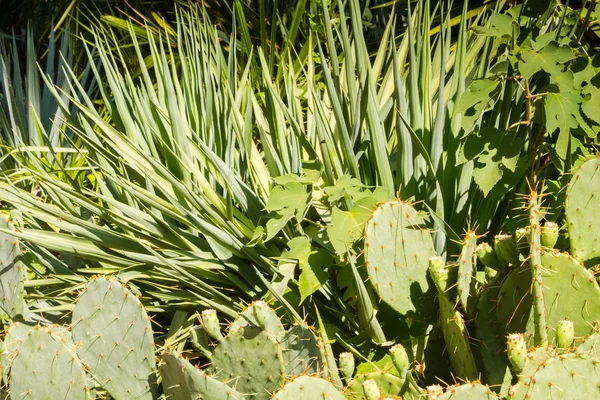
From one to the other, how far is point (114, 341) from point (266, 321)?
470mm

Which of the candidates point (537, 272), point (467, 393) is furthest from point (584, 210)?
point (467, 393)

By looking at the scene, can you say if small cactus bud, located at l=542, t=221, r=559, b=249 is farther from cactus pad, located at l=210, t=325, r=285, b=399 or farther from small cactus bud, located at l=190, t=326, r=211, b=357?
small cactus bud, located at l=190, t=326, r=211, b=357

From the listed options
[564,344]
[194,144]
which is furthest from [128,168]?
[564,344]

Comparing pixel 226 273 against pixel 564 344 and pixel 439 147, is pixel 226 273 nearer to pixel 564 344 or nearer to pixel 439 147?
pixel 439 147

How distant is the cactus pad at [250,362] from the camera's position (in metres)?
1.86

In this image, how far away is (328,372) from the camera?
196cm

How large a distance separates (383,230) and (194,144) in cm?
88

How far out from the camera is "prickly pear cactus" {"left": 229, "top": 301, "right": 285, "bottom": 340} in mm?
1846

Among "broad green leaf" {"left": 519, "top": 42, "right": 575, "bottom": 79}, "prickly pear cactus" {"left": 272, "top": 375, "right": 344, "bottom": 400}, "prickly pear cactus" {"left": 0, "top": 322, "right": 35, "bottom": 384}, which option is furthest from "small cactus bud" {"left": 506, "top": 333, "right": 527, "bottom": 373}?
"prickly pear cactus" {"left": 0, "top": 322, "right": 35, "bottom": 384}

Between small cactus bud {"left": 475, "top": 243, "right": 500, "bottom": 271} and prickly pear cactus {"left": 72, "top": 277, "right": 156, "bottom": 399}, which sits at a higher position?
small cactus bud {"left": 475, "top": 243, "right": 500, "bottom": 271}

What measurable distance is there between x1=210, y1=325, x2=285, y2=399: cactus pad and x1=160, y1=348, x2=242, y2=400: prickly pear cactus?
0.09 metres

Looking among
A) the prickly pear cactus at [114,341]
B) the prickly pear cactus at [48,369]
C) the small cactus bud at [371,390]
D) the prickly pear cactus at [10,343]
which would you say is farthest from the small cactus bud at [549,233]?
the prickly pear cactus at [10,343]

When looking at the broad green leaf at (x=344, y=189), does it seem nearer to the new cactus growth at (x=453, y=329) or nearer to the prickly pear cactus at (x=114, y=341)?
the new cactus growth at (x=453, y=329)

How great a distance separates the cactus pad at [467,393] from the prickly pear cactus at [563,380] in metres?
0.06
